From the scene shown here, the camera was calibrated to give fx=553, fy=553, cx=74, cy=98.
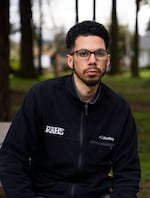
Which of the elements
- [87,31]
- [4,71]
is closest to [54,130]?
[87,31]

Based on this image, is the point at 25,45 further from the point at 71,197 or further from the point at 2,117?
the point at 71,197

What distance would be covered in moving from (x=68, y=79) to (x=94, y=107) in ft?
0.69

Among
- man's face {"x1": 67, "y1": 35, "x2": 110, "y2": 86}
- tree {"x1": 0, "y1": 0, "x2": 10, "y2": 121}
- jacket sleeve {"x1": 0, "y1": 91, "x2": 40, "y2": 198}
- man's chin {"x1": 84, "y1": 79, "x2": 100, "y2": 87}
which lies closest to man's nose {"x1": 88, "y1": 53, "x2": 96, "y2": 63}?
man's face {"x1": 67, "y1": 35, "x2": 110, "y2": 86}

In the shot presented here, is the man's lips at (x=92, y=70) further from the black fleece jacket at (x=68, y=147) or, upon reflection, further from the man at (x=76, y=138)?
the black fleece jacket at (x=68, y=147)

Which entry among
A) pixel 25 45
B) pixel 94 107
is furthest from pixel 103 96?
pixel 25 45

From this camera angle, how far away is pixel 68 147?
279cm

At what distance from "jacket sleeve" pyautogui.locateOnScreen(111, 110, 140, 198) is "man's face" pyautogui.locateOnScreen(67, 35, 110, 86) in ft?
1.06

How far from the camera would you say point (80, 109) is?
2846mm

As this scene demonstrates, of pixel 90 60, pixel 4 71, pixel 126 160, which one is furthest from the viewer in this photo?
pixel 4 71

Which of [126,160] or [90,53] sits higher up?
[90,53]

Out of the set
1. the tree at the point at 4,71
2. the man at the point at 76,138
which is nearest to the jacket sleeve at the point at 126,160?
the man at the point at 76,138

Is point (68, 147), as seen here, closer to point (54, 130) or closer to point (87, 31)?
point (54, 130)

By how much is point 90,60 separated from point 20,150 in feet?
1.88

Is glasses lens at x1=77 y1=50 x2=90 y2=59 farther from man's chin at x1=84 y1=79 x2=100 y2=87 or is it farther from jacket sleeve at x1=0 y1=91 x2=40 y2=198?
jacket sleeve at x1=0 y1=91 x2=40 y2=198
